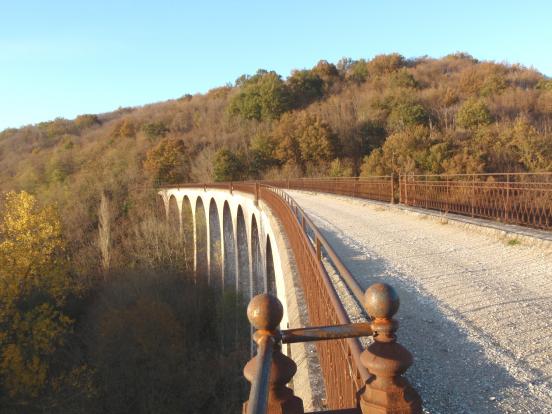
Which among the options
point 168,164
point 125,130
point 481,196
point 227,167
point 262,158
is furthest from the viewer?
point 125,130

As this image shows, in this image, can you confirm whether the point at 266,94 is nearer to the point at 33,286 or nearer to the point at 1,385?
the point at 33,286

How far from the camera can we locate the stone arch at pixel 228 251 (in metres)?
22.5

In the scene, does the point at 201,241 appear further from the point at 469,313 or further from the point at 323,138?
the point at 469,313

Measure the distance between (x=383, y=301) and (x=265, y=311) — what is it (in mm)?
369

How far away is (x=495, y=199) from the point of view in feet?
29.5

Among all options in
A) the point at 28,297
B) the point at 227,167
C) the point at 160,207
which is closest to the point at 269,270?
the point at 28,297

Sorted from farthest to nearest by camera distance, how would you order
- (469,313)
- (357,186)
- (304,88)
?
(304,88)
(357,186)
(469,313)

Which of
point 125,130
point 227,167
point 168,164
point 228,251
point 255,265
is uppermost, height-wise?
point 125,130

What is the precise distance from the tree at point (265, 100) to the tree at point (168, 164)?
12.1m

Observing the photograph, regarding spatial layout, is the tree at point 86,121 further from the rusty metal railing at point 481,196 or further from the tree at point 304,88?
the rusty metal railing at point 481,196

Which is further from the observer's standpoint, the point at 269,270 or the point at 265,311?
the point at 269,270

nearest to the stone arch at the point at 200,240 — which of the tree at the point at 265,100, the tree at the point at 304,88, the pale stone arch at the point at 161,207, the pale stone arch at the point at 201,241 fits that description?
the pale stone arch at the point at 201,241

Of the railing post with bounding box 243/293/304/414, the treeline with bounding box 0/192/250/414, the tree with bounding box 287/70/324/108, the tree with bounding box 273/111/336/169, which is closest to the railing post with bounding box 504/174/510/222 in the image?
the railing post with bounding box 243/293/304/414

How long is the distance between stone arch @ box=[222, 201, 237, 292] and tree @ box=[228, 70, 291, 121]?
31.4 meters
